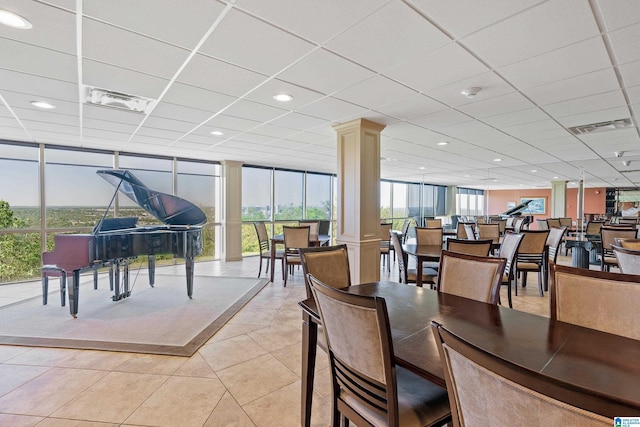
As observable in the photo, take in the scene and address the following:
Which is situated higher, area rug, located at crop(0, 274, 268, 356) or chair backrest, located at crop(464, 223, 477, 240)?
chair backrest, located at crop(464, 223, 477, 240)

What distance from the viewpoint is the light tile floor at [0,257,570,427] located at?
1.92 meters

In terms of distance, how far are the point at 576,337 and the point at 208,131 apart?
455 cm

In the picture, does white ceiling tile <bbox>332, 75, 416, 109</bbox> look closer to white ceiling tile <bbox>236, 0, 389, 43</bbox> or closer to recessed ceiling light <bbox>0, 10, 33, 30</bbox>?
white ceiling tile <bbox>236, 0, 389, 43</bbox>

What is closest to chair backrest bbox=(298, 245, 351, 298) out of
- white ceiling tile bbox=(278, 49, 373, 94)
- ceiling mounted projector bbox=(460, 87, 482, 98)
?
white ceiling tile bbox=(278, 49, 373, 94)

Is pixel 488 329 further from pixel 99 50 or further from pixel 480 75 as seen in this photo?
pixel 99 50

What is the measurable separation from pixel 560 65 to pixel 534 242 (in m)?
2.80

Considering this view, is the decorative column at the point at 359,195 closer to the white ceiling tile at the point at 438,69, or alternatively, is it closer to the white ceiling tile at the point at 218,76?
the white ceiling tile at the point at 438,69

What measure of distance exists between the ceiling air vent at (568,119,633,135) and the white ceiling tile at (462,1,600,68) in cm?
267

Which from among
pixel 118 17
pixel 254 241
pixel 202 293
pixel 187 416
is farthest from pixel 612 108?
pixel 254 241

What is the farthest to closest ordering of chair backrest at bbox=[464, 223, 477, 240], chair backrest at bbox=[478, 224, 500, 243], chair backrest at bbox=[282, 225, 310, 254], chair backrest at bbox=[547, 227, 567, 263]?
1. chair backrest at bbox=[464, 223, 477, 240]
2. chair backrest at bbox=[478, 224, 500, 243]
3. chair backrest at bbox=[282, 225, 310, 254]
4. chair backrest at bbox=[547, 227, 567, 263]

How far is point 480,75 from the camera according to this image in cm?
257

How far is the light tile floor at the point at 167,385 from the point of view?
6.31ft

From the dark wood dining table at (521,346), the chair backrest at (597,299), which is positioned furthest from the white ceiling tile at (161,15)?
the chair backrest at (597,299)

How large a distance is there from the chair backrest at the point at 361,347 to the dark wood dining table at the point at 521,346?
0.09m
